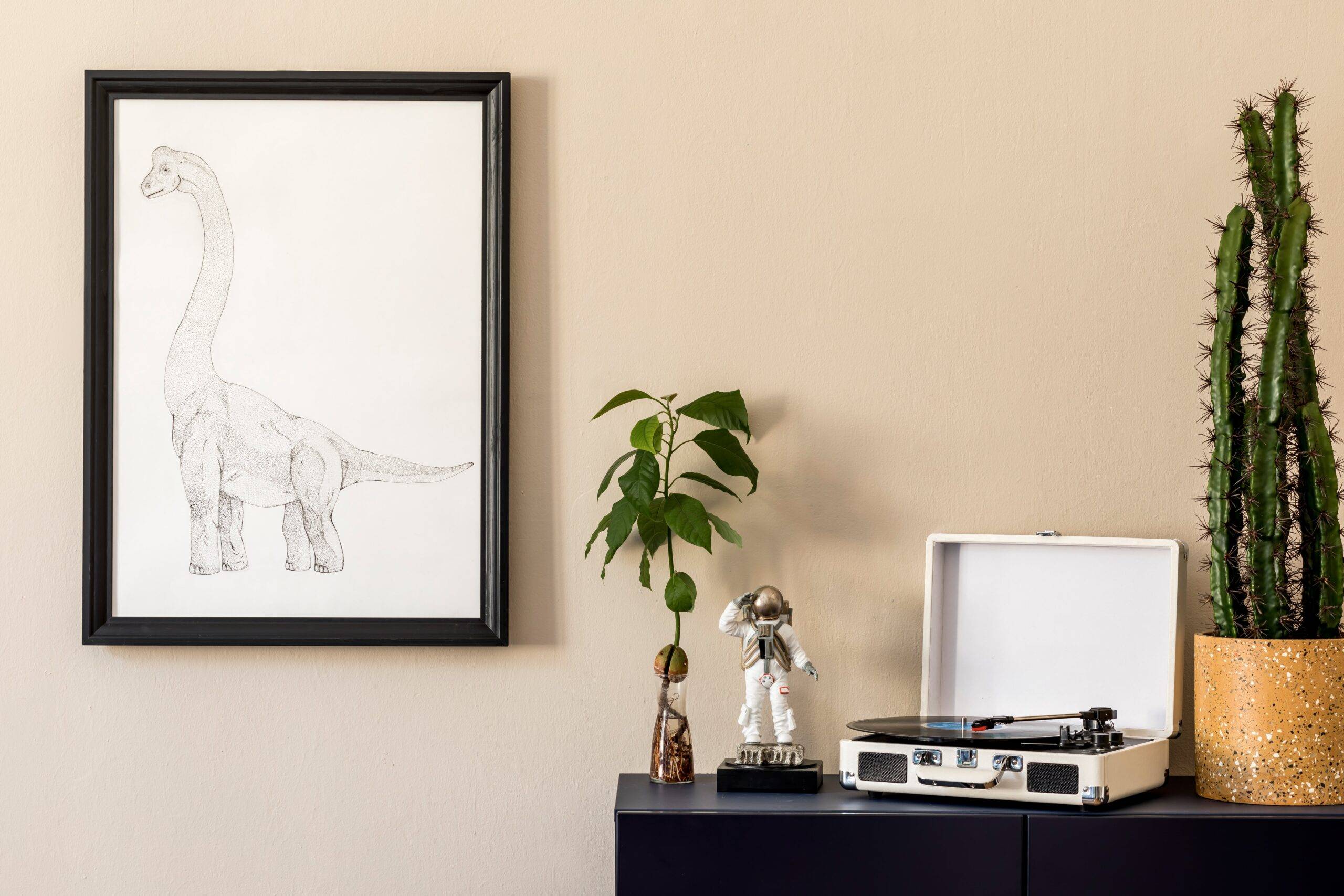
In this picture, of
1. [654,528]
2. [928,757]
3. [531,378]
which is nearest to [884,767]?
[928,757]

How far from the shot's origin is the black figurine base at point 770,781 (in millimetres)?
1513

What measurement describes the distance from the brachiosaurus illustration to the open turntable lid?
2.63ft

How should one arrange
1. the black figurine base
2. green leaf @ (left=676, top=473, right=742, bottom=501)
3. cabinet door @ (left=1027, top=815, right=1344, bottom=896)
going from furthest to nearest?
green leaf @ (left=676, top=473, right=742, bottom=501) < the black figurine base < cabinet door @ (left=1027, top=815, right=1344, bottom=896)

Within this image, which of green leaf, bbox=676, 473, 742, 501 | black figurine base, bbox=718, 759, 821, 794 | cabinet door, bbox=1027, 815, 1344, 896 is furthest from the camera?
green leaf, bbox=676, 473, 742, 501

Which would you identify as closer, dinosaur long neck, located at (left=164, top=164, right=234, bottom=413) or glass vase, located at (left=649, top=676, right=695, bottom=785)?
glass vase, located at (left=649, top=676, right=695, bottom=785)

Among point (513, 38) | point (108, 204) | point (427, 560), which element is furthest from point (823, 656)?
point (108, 204)

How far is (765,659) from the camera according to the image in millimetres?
1565

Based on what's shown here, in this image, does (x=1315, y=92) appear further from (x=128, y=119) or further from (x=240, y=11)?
(x=128, y=119)

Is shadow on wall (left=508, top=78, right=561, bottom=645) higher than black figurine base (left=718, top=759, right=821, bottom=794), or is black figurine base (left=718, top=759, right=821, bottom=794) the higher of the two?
shadow on wall (left=508, top=78, right=561, bottom=645)

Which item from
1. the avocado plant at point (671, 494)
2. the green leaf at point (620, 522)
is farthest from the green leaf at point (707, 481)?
the green leaf at point (620, 522)

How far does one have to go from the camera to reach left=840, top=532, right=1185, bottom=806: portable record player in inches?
62.2

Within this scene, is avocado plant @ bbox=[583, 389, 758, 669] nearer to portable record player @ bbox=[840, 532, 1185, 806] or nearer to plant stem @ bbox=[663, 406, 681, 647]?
plant stem @ bbox=[663, 406, 681, 647]

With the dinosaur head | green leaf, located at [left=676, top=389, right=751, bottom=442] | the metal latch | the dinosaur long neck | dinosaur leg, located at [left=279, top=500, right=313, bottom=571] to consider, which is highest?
the dinosaur head

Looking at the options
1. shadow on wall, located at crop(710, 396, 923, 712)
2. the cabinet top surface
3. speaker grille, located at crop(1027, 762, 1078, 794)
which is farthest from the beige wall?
speaker grille, located at crop(1027, 762, 1078, 794)
